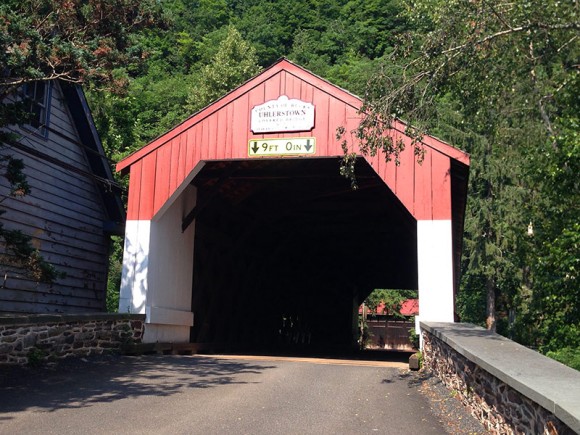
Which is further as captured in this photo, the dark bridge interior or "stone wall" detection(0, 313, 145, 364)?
the dark bridge interior

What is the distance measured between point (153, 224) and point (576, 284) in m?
8.41

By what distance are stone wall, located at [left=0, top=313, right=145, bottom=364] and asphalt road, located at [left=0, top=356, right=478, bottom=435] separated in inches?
11.0

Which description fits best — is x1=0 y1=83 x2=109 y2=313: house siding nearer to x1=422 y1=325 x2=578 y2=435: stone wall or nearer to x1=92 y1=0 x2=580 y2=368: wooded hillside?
x1=92 y1=0 x2=580 y2=368: wooded hillside

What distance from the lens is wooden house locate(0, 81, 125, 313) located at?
12734mm

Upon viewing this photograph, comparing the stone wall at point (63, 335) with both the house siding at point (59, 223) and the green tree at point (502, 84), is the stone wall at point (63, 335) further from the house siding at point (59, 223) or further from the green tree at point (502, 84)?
the green tree at point (502, 84)

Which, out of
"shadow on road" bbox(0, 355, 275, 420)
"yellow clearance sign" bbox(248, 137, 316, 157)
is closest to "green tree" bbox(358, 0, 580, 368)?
"yellow clearance sign" bbox(248, 137, 316, 157)

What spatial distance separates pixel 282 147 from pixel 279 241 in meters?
9.03

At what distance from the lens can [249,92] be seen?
12.8m

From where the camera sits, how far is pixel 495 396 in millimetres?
5363

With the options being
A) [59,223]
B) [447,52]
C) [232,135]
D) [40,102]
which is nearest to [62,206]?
[59,223]

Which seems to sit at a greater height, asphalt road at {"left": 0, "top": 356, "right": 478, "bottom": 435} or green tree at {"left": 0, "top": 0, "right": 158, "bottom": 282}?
green tree at {"left": 0, "top": 0, "right": 158, "bottom": 282}

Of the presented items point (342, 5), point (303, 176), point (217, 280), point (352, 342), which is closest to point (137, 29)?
point (303, 176)

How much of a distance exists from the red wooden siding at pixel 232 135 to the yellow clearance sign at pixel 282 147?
4.3 inches

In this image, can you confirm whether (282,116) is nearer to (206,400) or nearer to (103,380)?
(103,380)
